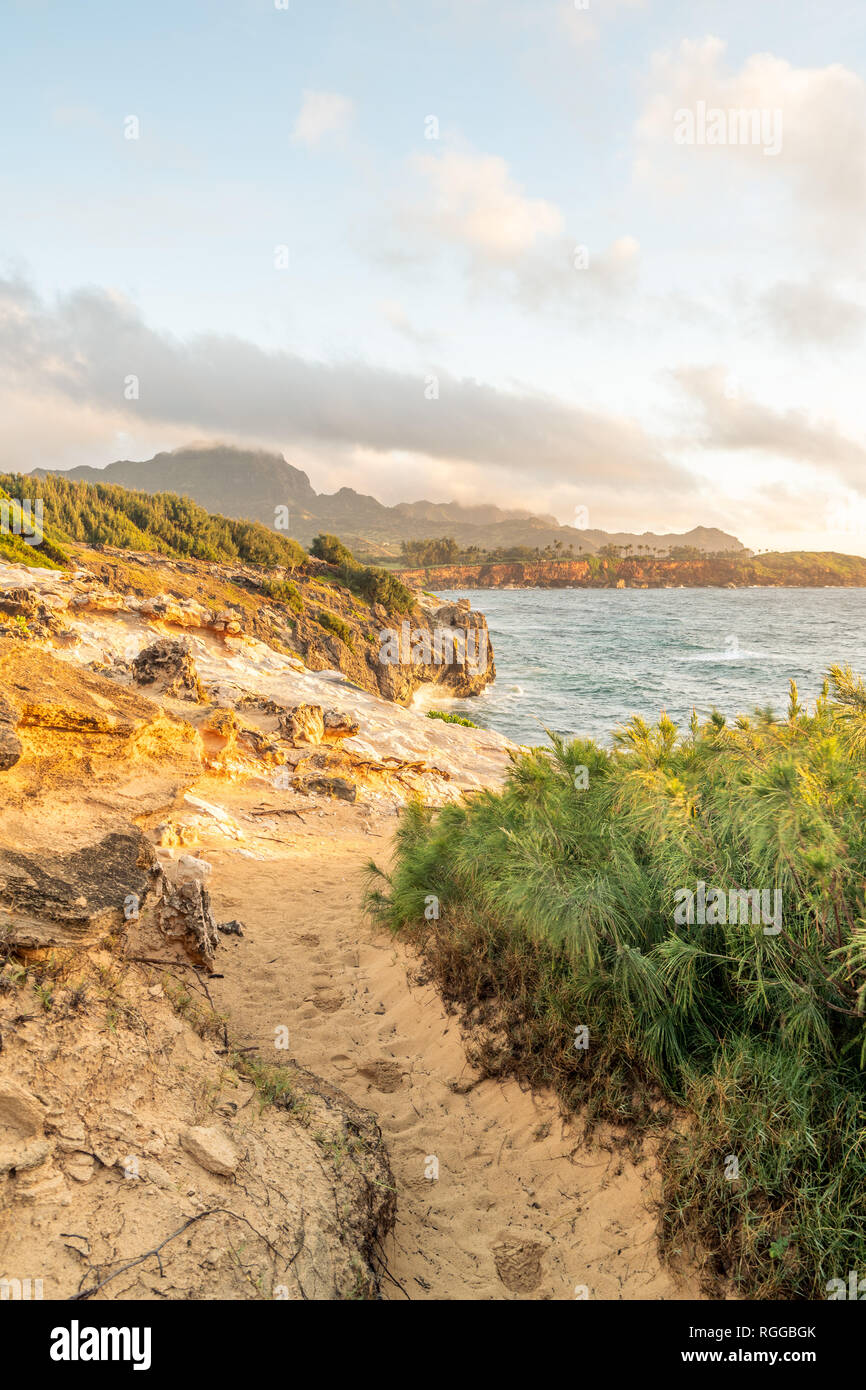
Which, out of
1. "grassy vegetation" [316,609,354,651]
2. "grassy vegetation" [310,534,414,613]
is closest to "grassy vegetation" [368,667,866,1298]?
"grassy vegetation" [316,609,354,651]

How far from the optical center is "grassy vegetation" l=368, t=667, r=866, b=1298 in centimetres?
306

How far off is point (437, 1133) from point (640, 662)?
4709 centimetres

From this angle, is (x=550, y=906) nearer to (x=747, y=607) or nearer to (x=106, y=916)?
(x=106, y=916)

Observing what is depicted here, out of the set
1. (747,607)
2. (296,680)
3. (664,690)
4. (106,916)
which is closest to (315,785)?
(296,680)

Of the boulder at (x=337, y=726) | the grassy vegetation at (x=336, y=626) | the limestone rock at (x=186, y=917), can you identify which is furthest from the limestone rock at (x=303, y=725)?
the grassy vegetation at (x=336, y=626)

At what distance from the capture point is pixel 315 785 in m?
13.4

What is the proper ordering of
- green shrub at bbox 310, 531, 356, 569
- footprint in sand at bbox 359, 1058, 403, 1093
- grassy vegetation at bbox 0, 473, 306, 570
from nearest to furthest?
footprint in sand at bbox 359, 1058, 403, 1093 < grassy vegetation at bbox 0, 473, 306, 570 < green shrub at bbox 310, 531, 356, 569

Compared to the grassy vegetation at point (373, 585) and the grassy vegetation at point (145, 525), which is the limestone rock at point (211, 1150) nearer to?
the grassy vegetation at point (145, 525)

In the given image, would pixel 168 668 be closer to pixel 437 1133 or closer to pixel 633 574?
pixel 437 1133

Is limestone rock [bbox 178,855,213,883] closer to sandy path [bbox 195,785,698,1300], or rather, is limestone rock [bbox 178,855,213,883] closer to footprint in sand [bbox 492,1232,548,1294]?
sandy path [bbox 195,785,698,1300]

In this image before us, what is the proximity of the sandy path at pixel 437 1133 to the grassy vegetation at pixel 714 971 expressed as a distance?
28 cm

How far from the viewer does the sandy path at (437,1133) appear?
136 inches

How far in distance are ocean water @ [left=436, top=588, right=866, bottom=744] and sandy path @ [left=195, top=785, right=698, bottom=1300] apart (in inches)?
148

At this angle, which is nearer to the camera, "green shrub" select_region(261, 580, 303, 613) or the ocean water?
"green shrub" select_region(261, 580, 303, 613)
